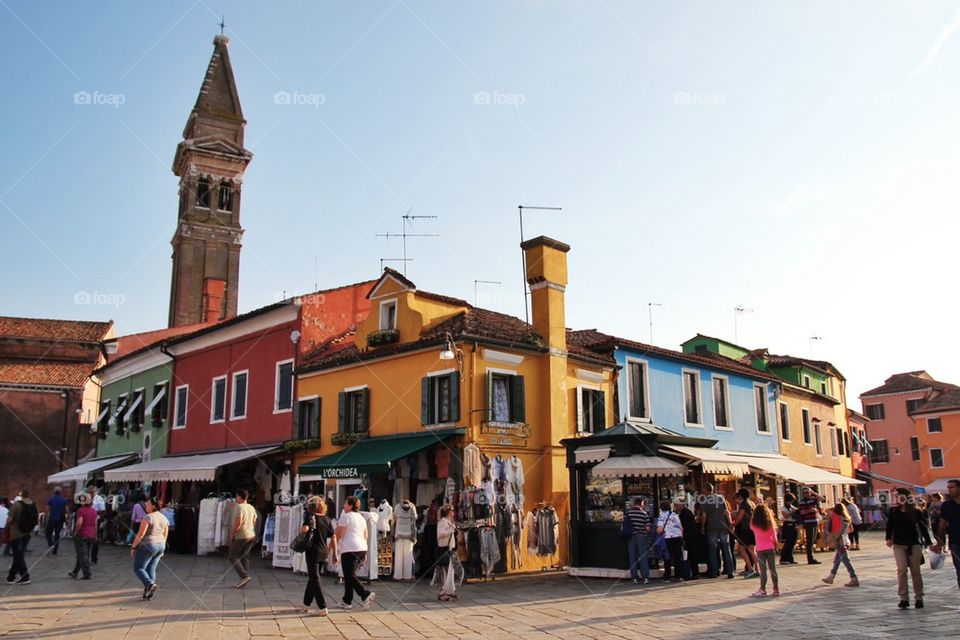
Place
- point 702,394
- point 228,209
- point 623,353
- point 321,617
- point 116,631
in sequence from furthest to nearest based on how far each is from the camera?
point 228,209, point 702,394, point 623,353, point 321,617, point 116,631

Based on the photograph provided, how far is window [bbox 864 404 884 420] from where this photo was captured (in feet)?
168

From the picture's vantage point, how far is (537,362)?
1808 cm

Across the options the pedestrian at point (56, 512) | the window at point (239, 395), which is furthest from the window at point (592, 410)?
the pedestrian at point (56, 512)

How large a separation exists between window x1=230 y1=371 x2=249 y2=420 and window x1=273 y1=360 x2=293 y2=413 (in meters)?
1.88

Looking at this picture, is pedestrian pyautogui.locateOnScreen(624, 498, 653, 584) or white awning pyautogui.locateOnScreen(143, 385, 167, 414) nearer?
pedestrian pyautogui.locateOnScreen(624, 498, 653, 584)

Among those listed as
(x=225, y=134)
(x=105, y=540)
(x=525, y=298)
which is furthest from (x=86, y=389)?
(x=525, y=298)

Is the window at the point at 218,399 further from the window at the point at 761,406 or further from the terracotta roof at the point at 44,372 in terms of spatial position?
the terracotta roof at the point at 44,372

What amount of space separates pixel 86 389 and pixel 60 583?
96.6 ft

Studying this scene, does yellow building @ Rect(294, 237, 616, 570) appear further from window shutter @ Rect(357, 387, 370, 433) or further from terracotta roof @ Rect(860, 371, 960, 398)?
terracotta roof @ Rect(860, 371, 960, 398)

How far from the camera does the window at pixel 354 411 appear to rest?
746 inches

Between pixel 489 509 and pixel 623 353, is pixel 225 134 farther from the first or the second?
pixel 489 509

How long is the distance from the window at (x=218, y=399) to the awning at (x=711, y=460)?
14.3m

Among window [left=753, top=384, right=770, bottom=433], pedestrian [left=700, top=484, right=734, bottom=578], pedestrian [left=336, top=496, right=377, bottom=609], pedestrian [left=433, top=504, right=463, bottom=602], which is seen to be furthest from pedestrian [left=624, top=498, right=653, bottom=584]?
window [left=753, top=384, right=770, bottom=433]

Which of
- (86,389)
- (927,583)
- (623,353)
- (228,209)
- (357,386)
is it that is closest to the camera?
(927,583)
